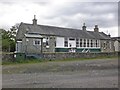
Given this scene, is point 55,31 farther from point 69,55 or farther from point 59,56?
point 59,56

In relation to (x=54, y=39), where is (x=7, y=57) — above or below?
below

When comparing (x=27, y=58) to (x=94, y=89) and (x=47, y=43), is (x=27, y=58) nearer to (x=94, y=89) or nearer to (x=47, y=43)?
(x=47, y=43)

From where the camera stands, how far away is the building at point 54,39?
1646 inches

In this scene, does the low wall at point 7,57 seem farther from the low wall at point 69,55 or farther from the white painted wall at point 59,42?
the white painted wall at point 59,42

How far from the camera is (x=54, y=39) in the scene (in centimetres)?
4688

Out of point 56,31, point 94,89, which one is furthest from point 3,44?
point 94,89

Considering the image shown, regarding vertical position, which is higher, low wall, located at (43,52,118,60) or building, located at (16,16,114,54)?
building, located at (16,16,114,54)

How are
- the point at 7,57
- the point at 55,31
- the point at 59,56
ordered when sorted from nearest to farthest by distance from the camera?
the point at 7,57 < the point at 59,56 < the point at 55,31

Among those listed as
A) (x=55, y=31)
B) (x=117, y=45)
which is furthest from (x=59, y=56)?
(x=117, y=45)

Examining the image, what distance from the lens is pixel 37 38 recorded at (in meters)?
42.4

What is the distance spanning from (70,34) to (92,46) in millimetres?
6894

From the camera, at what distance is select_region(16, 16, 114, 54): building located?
41812 mm

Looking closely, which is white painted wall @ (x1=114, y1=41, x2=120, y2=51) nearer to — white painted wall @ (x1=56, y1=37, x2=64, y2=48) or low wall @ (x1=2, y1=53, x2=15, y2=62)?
white painted wall @ (x1=56, y1=37, x2=64, y2=48)

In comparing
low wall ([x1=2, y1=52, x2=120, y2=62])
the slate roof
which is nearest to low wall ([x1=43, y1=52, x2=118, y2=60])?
low wall ([x1=2, y1=52, x2=120, y2=62])
